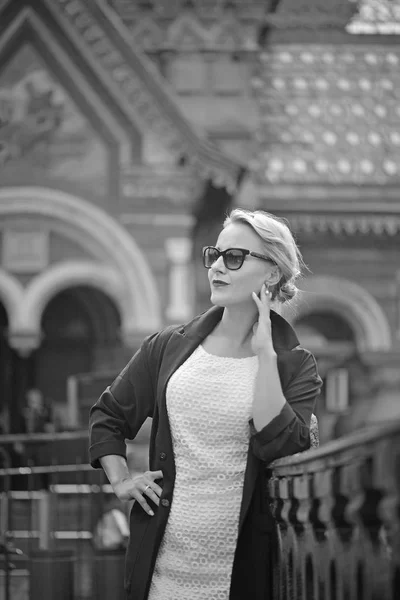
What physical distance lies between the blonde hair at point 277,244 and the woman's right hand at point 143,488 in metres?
0.69

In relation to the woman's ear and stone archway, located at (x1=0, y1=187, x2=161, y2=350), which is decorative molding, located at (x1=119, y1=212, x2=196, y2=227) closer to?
stone archway, located at (x1=0, y1=187, x2=161, y2=350)

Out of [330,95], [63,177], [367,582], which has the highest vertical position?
[330,95]

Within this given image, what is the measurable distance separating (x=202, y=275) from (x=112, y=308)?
119 cm

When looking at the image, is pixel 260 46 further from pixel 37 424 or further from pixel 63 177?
pixel 37 424

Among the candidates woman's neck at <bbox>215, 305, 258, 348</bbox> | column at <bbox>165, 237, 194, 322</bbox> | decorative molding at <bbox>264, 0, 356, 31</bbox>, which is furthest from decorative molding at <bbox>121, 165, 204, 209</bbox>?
woman's neck at <bbox>215, 305, 258, 348</bbox>

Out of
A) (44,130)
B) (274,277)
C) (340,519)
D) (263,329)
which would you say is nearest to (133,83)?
(44,130)

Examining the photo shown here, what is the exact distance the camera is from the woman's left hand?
3.55 meters

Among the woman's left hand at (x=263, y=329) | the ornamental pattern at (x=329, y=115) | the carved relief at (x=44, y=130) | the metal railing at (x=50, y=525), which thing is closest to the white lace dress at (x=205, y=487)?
the woman's left hand at (x=263, y=329)

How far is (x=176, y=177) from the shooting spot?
42.4 ft

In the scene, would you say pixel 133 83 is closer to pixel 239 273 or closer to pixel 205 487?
pixel 239 273

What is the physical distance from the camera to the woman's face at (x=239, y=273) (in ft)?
12.1

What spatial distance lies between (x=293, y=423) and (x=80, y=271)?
9.60 m

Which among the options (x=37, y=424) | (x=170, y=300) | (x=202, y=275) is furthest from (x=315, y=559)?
(x=202, y=275)

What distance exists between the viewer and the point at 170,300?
42.6 ft
